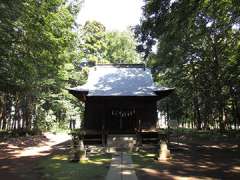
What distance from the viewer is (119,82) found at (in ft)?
77.7

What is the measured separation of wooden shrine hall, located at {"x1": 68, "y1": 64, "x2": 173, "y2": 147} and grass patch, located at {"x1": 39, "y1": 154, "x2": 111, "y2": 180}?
558cm

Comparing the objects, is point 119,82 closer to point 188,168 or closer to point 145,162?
point 145,162

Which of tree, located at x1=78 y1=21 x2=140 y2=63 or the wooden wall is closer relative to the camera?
the wooden wall

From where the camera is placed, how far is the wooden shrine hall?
822 inches

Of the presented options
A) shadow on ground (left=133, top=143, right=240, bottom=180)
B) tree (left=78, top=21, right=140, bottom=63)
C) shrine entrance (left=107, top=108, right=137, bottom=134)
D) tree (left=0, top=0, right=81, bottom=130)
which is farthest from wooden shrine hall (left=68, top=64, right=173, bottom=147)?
tree (left=78, top=21, right=140, bottom=63)

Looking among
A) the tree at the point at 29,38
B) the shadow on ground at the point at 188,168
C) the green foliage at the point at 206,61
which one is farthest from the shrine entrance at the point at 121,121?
the shadow on ground at the point at 188,168

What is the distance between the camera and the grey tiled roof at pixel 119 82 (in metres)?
21.0

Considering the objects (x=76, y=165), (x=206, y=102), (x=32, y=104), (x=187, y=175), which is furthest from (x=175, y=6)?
(x=32, y=104)

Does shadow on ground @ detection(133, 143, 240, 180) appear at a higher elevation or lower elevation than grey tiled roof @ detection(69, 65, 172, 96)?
lower

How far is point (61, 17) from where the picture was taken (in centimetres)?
2570

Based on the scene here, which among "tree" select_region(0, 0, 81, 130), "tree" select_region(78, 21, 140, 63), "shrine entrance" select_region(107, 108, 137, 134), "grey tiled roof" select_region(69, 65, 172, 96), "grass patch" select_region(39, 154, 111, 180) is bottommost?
"grass patch" select_region(39, 154, 111, 180)

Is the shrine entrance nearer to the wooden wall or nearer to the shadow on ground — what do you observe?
the wooden wall

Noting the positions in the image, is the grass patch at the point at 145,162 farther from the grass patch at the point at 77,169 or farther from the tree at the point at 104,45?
the tree at the point at 104,45

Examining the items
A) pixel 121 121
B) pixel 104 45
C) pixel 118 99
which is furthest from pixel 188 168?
pixel 104 45
